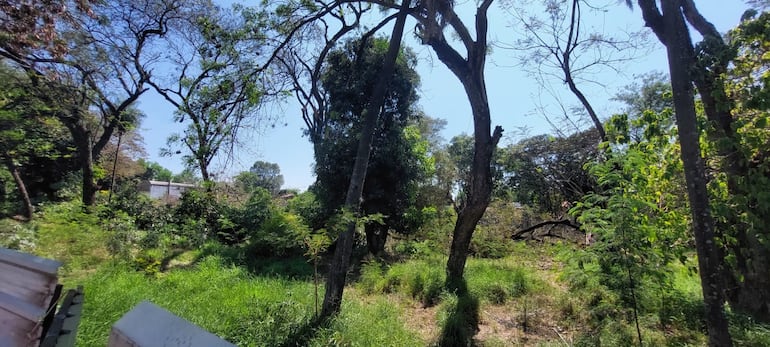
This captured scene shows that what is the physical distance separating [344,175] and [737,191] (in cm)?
671

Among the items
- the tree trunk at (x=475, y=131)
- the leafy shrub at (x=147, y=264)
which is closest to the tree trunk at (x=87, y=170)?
the leafy shrub at (x=147, y=264)

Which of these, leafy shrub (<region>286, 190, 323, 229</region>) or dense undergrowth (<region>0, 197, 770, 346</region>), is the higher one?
leafy shrub (<region>286, 190, 323, 229</region>)

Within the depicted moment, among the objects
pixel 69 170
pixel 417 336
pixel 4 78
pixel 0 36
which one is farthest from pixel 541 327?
pixel 69 170

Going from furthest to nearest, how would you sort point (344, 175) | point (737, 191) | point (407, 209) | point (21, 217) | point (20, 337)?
1. point (21, 217)
2. point (407, 209)
3. point (344, 175)
4. point (737, 191)
5. point (20, 337)

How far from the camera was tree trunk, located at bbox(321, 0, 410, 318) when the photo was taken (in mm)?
3977

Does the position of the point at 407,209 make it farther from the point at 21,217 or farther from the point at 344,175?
the point at 21,217

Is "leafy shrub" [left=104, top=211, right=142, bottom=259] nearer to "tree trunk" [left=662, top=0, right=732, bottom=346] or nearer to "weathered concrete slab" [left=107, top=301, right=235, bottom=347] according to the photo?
"weathered concrete slab" [left=107, top=301, right=235, bottom=347]

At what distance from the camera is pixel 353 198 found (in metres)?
4.14

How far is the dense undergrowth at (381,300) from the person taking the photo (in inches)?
131

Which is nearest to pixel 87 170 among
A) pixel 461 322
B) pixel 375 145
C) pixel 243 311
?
pixel 375 145

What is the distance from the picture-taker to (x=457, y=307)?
4.36 metres

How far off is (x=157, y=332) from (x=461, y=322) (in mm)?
3737

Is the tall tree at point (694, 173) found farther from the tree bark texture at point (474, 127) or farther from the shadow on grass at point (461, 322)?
the tree bark texture at point (474, 127)

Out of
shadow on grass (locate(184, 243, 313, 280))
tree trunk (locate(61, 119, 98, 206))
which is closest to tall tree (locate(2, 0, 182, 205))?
tree trunk (locate(61, 119, 98, 206))
